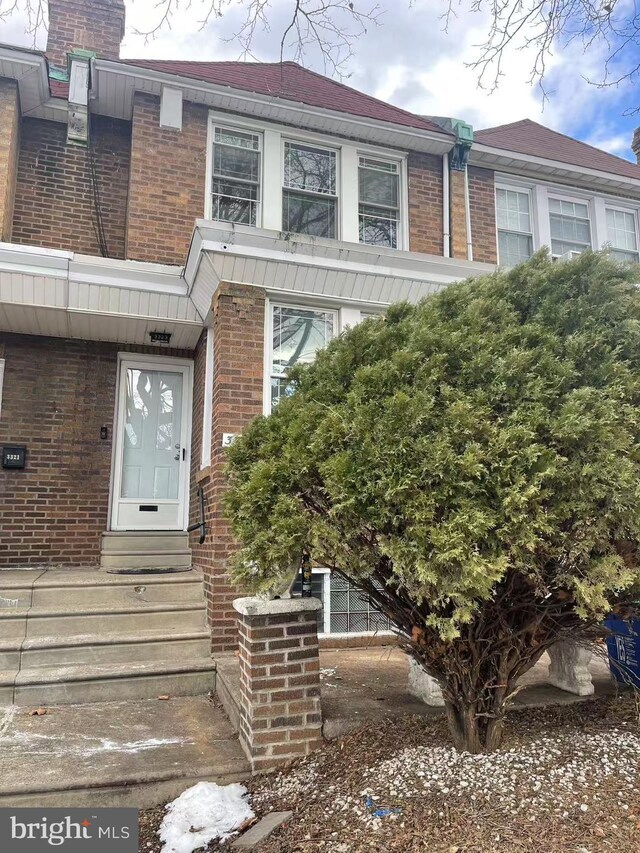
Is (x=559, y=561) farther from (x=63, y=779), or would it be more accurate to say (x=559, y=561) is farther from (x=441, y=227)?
(x=441, y=227)

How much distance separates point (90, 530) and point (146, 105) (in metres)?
4.73

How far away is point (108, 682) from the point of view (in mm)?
3984

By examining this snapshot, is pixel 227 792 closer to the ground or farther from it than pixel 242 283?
closer to the ground

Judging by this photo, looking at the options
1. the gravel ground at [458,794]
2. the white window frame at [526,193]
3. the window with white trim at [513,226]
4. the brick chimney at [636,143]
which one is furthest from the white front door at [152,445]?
the brick chimney at [636,143]

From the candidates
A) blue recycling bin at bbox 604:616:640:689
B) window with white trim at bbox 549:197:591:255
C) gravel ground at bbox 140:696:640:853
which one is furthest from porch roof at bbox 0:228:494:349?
gravel ground at bbox 140:696:640:853

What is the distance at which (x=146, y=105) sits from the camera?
6.54 meters

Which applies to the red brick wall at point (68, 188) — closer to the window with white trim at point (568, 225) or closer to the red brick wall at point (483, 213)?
the red brick wall at point (483, 213)

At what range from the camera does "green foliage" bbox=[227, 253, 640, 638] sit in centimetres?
233

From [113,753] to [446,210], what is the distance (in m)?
6.82

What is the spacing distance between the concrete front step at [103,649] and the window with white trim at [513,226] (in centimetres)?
624

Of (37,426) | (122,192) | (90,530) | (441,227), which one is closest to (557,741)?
(90,530)

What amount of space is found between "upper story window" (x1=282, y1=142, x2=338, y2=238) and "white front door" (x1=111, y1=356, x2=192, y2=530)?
2.18m

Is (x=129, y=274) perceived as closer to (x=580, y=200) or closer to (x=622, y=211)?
(x=580, y=200)

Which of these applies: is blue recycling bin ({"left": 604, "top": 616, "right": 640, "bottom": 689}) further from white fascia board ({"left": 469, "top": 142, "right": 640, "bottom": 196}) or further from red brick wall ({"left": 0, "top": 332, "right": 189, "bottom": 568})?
white fascia board ({"left": 469, "top": 142, "right": 640, "bottom": 196})
